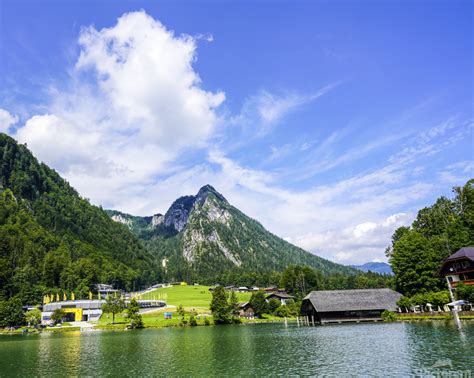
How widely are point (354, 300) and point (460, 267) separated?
84.3 ft

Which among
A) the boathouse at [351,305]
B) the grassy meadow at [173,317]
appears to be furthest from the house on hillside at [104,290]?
the boathouse at [351,305]

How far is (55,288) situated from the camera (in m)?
158

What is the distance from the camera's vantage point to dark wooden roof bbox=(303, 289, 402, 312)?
89625 mm

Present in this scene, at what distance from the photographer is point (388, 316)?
85250 mm

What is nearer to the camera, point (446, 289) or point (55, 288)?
point (446, 289)

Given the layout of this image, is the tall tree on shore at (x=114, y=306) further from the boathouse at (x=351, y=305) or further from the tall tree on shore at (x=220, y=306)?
the boathouse at (x=351, y=305)

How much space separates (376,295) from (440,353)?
208 ft

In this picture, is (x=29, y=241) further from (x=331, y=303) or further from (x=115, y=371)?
(x=115, y=371)

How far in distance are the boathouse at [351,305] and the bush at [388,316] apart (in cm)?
238

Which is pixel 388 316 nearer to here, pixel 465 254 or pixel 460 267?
pixel 460 267

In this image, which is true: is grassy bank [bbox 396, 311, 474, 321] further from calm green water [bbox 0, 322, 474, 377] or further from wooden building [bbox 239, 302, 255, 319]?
wooden building [bbox 239, 302, 255, 319]

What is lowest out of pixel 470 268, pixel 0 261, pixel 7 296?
pixel 470 268

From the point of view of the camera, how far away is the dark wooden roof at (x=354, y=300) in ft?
294

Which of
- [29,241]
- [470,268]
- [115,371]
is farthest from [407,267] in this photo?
[29,241]
